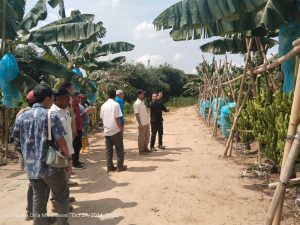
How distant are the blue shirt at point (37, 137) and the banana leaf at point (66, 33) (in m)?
4.75

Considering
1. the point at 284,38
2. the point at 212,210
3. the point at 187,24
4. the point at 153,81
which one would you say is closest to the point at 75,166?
the point at 212,210

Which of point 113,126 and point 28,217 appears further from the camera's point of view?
point 113,126

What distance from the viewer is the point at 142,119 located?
9.83 meters

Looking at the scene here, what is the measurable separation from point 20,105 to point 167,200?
794 centimetres

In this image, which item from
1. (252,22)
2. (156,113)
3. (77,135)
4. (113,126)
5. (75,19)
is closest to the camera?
(252,22)

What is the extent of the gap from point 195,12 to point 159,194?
3.03 m

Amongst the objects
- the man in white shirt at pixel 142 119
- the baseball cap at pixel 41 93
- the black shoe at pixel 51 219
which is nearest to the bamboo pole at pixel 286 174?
the baseball cap at pixel 41 93

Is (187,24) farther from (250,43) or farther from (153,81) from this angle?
(153,81)

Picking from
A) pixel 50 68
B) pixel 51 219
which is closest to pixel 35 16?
pixel 50 68

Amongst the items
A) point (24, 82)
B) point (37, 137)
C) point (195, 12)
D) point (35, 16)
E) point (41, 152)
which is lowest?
point (41, 152)

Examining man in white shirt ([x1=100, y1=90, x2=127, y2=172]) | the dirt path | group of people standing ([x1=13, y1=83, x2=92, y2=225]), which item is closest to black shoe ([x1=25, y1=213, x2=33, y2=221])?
the dirt path

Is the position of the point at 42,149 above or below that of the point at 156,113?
below

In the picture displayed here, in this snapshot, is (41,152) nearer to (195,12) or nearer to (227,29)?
(195,12)

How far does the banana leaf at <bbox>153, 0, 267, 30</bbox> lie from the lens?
523cm
